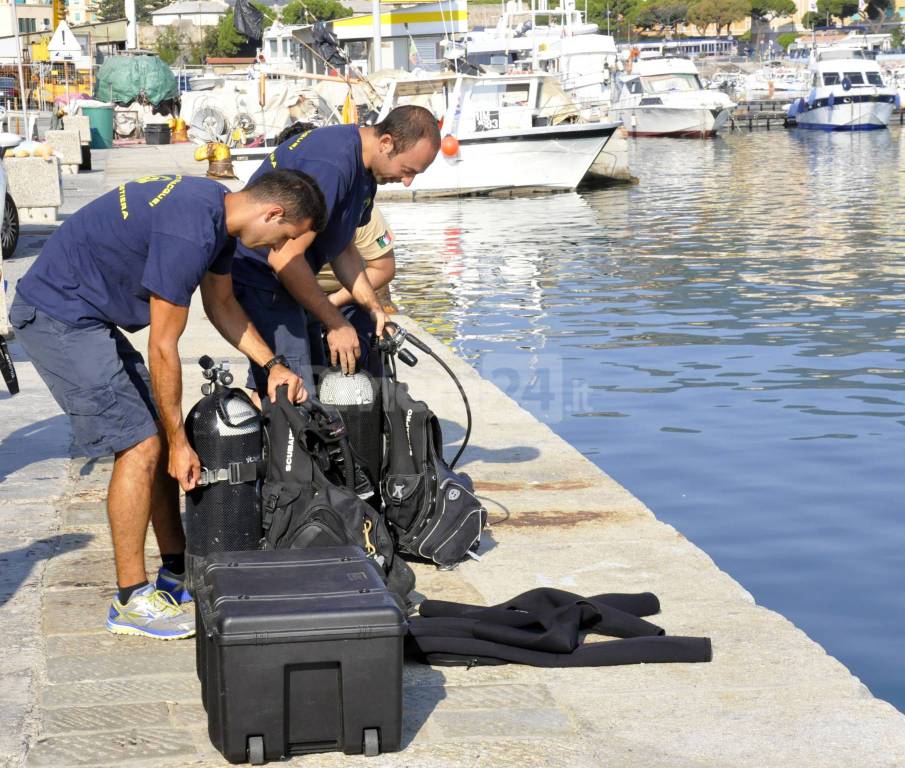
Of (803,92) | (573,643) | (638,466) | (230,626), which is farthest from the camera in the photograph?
(803,92)

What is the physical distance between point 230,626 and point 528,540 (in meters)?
2.39

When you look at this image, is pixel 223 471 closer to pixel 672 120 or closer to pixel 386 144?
pixel 386 144

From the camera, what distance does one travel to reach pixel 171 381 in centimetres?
452

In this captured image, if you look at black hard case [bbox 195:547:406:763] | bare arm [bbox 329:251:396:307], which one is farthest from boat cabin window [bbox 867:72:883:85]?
black hard case [bbox 195:547:406:763]

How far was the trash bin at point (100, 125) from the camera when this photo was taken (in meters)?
37.1

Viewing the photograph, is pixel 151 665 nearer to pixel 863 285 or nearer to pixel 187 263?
pixel 187 263

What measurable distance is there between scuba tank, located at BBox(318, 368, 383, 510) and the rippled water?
78.9 inches

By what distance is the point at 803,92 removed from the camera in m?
70.6

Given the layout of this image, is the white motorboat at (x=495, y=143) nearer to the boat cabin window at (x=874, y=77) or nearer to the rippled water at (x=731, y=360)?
the rippled water at (x=731, y=360)

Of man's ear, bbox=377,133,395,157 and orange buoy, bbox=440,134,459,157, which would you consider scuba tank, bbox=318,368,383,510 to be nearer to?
man's ear, bbox=377,133,395,157

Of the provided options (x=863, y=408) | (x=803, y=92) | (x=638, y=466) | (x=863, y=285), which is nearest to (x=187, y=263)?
(x=638, y=466)

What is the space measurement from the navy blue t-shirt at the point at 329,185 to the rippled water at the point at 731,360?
252 cm

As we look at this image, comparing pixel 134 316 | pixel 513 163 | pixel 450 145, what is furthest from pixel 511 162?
pixel 134 316

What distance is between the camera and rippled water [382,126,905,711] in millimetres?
7008
